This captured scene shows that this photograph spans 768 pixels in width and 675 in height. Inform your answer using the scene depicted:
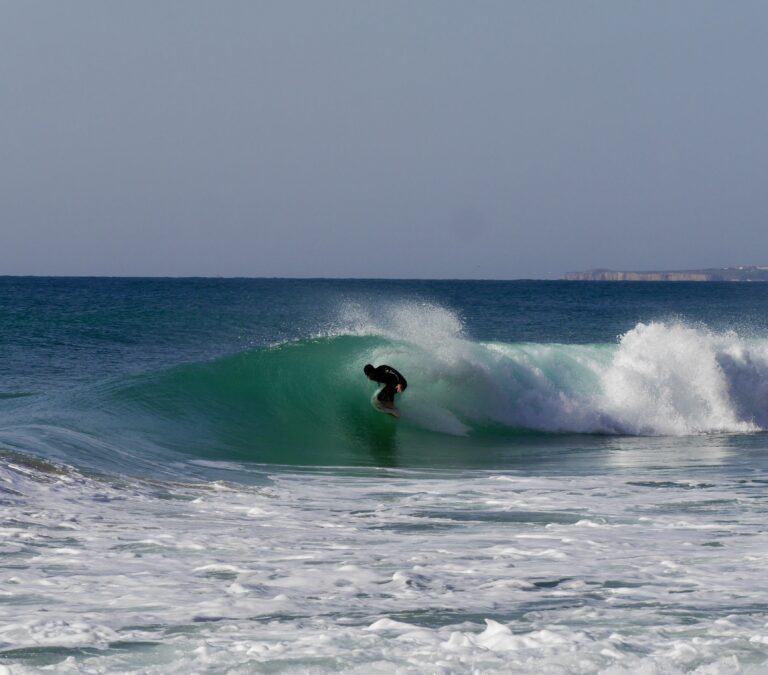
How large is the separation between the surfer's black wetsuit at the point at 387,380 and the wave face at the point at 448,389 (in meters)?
0.22

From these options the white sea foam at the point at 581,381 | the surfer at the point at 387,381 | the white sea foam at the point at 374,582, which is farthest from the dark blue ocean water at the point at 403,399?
the white sea foam at the point at 374,582

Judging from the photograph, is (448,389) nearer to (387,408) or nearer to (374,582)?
(387,408)

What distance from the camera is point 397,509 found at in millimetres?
8633

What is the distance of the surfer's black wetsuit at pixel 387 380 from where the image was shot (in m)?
17.5

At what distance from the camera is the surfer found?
685 inches

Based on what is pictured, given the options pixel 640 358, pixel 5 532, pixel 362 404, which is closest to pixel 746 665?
pixel 5 532

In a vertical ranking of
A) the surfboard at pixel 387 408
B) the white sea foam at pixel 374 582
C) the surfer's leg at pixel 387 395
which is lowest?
the white sea foam at pixel 374 582

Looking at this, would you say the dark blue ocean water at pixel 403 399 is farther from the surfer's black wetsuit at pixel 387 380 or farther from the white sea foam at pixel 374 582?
the white sea foam at pixel 374 582

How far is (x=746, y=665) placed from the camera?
178 inches

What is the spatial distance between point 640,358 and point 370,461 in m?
7.93

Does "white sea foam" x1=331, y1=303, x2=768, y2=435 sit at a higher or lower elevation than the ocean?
higher

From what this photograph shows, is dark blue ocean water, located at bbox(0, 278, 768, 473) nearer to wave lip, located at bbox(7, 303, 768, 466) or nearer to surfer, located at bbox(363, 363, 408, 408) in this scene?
wave lip, located at bbox(7, 303, 768, 466)

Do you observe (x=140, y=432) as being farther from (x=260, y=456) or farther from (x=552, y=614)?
(x=552, y=614)

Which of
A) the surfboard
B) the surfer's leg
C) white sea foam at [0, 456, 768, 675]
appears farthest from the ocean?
the surfer's leg
